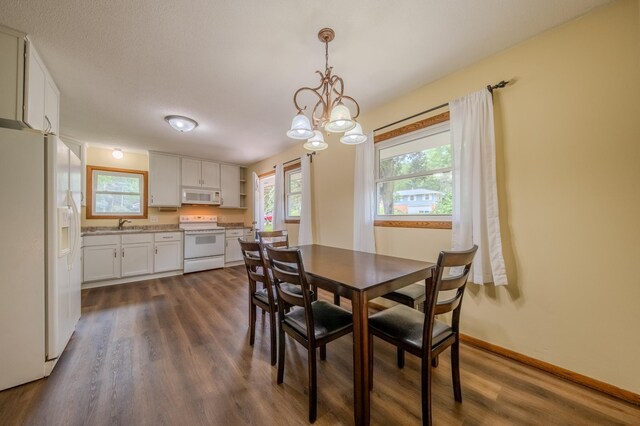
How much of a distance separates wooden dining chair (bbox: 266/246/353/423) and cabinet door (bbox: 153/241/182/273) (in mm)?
3734

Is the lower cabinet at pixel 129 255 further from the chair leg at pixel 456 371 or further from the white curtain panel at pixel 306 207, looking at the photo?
the chair leg at pixel 456 371

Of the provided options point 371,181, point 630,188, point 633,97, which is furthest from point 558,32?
point 371,181

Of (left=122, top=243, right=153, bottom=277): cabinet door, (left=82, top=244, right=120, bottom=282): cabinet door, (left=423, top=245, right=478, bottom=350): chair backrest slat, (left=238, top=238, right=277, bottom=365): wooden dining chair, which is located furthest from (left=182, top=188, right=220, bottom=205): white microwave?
(left=423, top=245, right=478, bottom=350): chair backrest slat

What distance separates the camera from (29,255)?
63.1 inches

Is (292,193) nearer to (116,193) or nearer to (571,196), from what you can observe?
(116,193)

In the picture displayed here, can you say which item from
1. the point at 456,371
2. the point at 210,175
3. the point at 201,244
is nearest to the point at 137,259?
the point at 201,244

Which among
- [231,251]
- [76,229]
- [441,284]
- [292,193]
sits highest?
[292,193]

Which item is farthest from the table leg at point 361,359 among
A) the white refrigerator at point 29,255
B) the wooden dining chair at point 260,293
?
the white refrigerator at point 29,255

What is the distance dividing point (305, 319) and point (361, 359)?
0.41 m

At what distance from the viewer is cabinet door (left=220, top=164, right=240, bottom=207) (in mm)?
5270

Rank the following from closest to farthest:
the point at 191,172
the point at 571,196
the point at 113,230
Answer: the point at 571,196 < the point at 113,230 < the point at 191,172

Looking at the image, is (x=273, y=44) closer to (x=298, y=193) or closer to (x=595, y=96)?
(x=595, y=96)

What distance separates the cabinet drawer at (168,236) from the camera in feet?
14.0

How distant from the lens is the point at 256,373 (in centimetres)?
169
